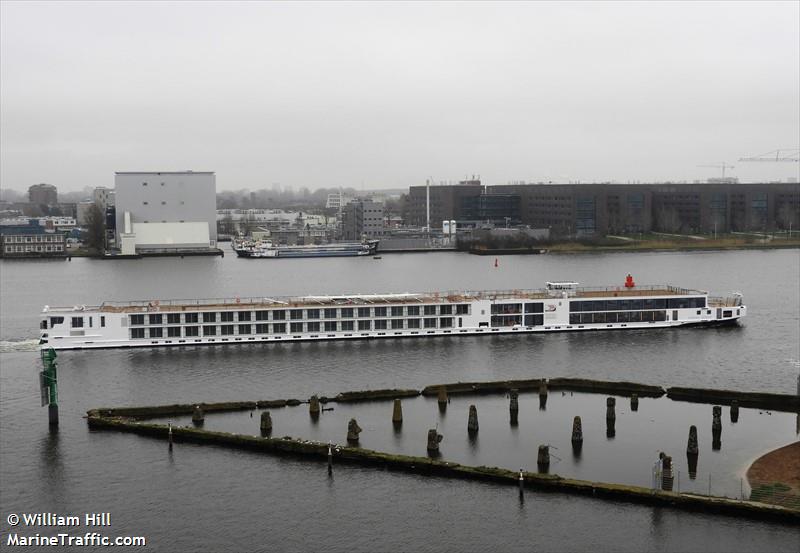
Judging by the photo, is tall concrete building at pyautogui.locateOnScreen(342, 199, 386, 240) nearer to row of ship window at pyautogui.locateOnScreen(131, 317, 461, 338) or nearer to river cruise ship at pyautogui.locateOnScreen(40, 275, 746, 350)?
river cruise ship at pyautogui.locateOnScreen(40, 275, 746, 350)

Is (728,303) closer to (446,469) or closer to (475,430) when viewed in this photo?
(475,430)

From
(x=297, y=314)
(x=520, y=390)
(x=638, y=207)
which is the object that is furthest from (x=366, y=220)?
(x=520, y=390)

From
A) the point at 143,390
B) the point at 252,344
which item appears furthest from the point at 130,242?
the point at 143,390

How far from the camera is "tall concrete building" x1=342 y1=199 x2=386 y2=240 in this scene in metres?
119

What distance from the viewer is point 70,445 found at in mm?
25484

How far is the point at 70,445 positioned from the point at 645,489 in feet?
50.8

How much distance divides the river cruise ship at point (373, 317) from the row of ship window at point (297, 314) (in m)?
0.04

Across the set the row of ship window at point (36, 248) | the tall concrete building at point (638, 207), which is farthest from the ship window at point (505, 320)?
the row of ship window at point (36, 248)

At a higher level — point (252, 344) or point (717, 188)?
point (717, 188)

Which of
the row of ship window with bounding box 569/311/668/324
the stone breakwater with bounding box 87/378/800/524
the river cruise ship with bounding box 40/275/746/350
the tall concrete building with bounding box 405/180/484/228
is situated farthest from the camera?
the tall concrete building with bounding box 405/180/484/228

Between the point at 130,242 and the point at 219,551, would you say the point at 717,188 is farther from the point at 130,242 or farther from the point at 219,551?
the point at 219,551

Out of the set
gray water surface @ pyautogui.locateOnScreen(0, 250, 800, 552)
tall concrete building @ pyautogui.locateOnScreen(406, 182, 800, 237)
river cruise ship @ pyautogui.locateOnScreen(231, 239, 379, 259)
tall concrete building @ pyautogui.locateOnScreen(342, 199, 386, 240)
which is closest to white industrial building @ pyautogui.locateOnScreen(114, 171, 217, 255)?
river cruise ship @ pyautogui.locateOnScreen(231, 239, 379, 259)

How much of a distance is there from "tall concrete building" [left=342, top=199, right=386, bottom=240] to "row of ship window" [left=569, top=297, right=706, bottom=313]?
7587 centimetres

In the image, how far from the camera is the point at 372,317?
41156 mm
